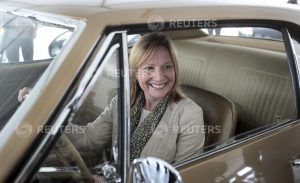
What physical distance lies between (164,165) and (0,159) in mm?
450

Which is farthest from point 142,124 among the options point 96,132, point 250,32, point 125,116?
point 250,32

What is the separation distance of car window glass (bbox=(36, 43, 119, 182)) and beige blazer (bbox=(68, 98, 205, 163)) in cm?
3

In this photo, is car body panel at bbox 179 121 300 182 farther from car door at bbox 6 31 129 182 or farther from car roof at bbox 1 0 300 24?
car roof at bbox 1 0 300 24

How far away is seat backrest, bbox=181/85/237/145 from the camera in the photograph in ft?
6.23

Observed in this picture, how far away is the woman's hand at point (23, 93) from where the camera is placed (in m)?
1.27

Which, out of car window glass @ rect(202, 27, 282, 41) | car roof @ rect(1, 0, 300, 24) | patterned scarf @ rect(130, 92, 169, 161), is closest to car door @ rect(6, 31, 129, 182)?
car roof @ rect(1, 0, 300, 24)

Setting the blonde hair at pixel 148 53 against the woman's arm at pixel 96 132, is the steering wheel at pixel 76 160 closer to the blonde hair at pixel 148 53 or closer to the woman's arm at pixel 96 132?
the woman's arm at pixel 96 132

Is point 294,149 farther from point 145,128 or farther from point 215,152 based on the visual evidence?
point 145,128

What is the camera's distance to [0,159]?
1.10 meters

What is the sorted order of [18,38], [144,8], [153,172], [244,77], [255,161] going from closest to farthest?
[153,172], [144,8], [18,38], [255,161], [244,77]

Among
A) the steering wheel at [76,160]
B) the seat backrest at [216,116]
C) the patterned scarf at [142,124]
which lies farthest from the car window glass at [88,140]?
the seat backrest at [216,116]

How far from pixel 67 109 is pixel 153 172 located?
31cm

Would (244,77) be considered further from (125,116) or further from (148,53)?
(125,116)

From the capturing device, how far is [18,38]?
1609 mm
